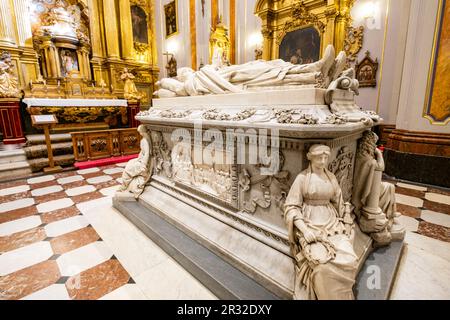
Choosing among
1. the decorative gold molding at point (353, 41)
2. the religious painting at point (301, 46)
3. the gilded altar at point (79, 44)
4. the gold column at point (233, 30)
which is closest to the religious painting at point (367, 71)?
the decorative gold molding at point (353, 41)

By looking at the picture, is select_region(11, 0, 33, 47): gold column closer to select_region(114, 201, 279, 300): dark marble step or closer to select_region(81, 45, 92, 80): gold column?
select_region(81, 45, 92, 80): gold column

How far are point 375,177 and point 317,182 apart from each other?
2.48ft

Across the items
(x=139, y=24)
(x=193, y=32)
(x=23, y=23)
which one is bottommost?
(x=23, y=23)

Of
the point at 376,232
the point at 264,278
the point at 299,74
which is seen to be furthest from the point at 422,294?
the point at 299,74

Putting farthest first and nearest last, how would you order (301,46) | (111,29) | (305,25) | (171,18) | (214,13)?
(171,18) → (111,29) → (214,13) → (301,46) → (305,25)

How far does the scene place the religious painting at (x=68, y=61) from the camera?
7.98 meters

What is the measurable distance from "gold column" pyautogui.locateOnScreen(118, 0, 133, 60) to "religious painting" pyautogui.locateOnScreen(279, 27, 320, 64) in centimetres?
625

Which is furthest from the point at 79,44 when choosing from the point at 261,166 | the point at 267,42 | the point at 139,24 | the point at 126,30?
the point at 261,166

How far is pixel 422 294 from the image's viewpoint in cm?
141

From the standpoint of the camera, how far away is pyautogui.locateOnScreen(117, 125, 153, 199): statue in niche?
2674 mm

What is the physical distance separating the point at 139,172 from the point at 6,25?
748cm

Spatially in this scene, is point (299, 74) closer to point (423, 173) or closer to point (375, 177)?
point (375, 177)

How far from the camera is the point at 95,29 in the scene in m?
8.48

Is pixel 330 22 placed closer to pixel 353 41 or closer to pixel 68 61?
pixel 353 41
